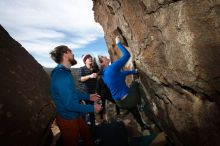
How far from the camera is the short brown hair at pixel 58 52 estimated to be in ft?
12.3

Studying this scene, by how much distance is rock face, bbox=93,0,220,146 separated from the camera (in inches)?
106

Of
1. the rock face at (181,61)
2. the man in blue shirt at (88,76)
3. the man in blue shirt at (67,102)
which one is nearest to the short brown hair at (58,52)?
the man in blue shirt at (67,102)

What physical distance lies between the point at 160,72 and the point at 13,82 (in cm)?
223

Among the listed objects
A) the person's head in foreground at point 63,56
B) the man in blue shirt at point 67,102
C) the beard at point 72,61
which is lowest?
the man in blue shirt at point 67,102

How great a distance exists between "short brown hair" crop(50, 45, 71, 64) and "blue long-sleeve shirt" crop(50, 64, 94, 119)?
0.24 meters

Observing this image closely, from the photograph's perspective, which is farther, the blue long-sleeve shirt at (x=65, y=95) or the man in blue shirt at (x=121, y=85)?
the man in blue shirt at (x=121, y=85)

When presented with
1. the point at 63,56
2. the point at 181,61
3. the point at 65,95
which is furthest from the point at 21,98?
the point at 181,61

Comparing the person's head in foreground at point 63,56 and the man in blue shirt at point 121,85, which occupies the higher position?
the person's head in foreground at point 63,56

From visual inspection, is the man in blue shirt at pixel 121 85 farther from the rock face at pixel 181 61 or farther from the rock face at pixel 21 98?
the rock face at pixel 21 98

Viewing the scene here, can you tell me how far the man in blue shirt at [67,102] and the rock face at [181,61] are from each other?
3.65ft

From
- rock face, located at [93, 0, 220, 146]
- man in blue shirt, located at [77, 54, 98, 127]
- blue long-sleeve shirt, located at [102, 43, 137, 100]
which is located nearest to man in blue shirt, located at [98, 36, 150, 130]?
blue long-sleeve shirt, located at [102, 43, 137, 100]

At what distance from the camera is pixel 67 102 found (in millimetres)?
3309

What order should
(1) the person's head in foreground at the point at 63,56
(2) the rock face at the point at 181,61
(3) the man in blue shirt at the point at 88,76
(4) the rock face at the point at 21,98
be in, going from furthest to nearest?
(3) the man in blue shirt at the point at 88,76
(1) the person's head in foreground at the point at 63,56
(4) the rock face at the point at 21,98
(2) the rock face at the point at 181,61

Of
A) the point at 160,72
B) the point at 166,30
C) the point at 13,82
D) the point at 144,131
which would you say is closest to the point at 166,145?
the point at 144,131
